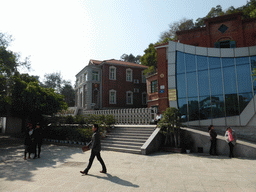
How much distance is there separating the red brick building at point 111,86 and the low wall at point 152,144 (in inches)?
731

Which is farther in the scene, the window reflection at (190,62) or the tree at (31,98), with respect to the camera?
the window reflection at (190,62)

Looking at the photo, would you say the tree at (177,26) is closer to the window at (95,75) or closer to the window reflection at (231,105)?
the window at (95,75)

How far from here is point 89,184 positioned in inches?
201

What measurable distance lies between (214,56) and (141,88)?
18659 mm

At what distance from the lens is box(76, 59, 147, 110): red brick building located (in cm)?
2944

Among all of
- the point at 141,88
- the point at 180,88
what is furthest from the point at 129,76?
the point at 180,88

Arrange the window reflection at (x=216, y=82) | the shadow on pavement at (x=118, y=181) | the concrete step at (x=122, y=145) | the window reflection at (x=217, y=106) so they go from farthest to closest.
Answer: the window reflection at (x=216, y=82)
the window reflection at (x=217, y=106)
the concrete step at (x=122, y=145)
the shadow on pavement at (x=118, y=181)

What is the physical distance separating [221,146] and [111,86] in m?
22.3

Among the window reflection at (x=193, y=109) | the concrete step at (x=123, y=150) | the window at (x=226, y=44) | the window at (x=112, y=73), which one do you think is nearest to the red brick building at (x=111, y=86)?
the window at (x=112, y=73)

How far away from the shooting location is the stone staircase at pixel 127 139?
1123 cm

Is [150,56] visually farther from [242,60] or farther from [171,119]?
[171,119]

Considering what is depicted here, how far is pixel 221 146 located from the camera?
1044 centimetres

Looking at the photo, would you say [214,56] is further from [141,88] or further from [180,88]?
[141,88]

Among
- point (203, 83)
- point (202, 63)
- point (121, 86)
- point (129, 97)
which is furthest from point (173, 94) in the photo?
point (129, 97)
